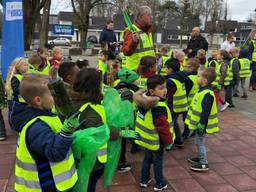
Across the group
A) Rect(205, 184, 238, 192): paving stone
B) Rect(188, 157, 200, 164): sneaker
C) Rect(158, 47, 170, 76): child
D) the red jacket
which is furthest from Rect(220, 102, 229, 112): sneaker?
Rect(205, 184, 238, 192): paving stone

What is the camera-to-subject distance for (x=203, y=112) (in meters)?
4.13

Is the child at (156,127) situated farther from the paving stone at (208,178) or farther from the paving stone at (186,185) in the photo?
the paving stone at (208,178)

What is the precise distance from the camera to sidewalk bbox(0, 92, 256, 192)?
388 centimetres

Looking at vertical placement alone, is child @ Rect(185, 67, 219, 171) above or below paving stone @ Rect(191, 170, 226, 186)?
above

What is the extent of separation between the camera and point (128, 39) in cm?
486

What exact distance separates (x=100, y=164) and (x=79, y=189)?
0.31 meters

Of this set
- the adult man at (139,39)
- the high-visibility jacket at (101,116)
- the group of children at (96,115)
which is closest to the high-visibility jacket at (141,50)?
the adult man at (139,39)

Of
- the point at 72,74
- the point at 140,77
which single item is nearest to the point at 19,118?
the point at 72,74

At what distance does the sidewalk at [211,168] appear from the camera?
3.88 m

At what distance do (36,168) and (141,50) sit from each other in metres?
3.24

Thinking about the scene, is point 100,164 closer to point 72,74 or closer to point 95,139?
point 95,139

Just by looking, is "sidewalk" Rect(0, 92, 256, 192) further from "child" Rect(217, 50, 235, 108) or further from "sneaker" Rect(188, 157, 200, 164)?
"child" Rect(217, 50, 235, 108)

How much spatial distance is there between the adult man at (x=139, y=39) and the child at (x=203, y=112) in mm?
1145

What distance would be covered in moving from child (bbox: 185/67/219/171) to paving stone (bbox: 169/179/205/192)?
0.34m
